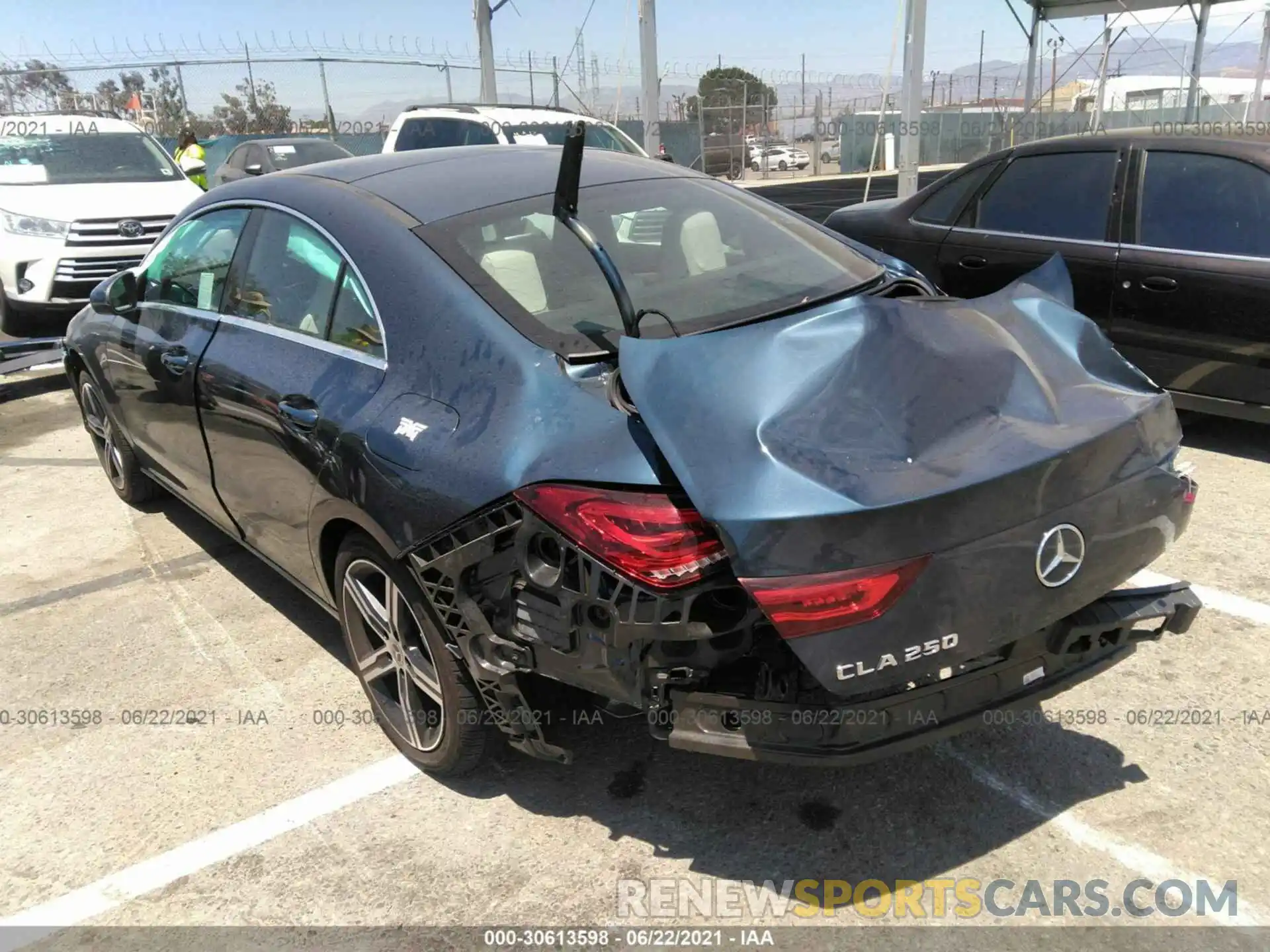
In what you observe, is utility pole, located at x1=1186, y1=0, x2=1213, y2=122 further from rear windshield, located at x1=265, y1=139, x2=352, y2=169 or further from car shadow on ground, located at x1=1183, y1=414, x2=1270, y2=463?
car shadow on ground, located at x1=1183, y1=414, x2=1270, y2=463

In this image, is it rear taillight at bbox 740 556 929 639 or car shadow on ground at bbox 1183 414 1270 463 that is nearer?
rear taillight at bbox 740 556 929 639

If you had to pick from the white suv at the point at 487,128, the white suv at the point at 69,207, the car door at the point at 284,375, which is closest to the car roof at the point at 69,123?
the white suv at the point at 69,207

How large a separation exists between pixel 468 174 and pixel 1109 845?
2746mm

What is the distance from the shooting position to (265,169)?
13547 millimetres

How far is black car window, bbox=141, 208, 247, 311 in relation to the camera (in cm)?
372

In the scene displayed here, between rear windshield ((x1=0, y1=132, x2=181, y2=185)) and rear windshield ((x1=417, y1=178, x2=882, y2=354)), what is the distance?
8294 mm

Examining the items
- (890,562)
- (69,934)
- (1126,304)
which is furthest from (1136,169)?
(69,934)

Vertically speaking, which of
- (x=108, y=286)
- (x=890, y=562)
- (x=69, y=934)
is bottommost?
(x=69, y=934)

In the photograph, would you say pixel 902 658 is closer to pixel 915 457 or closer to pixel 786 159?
pixel 915 457

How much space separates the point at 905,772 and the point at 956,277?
3915 mm

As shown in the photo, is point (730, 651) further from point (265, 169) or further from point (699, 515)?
point (265, 169)

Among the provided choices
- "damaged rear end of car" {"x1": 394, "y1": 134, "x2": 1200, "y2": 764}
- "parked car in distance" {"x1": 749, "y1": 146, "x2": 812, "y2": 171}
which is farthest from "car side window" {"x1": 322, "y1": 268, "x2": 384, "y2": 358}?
"parked car in distance" {"x1": 749, "y1": 146, "x2": 812, "y2": 171}

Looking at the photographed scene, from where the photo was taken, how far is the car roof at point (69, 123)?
10.1 metres

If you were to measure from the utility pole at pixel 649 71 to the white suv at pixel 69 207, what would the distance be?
25.6 ft
